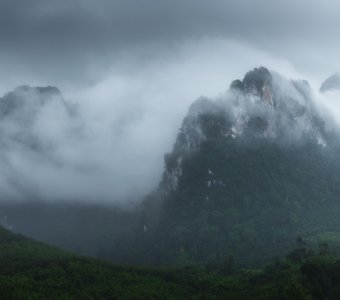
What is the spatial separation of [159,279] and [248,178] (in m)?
61.1

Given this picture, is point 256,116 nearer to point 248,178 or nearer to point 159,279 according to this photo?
point 248,178

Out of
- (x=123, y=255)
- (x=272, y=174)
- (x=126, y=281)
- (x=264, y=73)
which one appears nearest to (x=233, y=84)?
(x=264, y=73)

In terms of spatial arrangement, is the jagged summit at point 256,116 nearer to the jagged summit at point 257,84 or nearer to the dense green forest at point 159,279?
the jagged summit at point 257,84


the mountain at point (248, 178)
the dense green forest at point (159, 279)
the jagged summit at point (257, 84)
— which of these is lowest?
the dense green forest at point (159, 279)

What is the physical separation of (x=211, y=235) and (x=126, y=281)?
46.9m

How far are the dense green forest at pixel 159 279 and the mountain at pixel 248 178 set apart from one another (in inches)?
1011

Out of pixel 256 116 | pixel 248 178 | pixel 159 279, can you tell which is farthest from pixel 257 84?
pixel 159 279

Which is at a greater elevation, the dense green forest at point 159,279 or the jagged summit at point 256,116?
the jagged summit at point 256,116

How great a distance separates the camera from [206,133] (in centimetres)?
16362

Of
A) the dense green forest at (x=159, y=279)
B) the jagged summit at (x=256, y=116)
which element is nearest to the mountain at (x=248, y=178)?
the jagged summit at (x=256, y=116)

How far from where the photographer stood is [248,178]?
153 metres

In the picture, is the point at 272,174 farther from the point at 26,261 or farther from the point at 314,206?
the point at 26,261

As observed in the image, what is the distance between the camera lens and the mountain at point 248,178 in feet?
443

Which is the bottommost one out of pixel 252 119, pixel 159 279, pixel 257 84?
pixel 159 279
